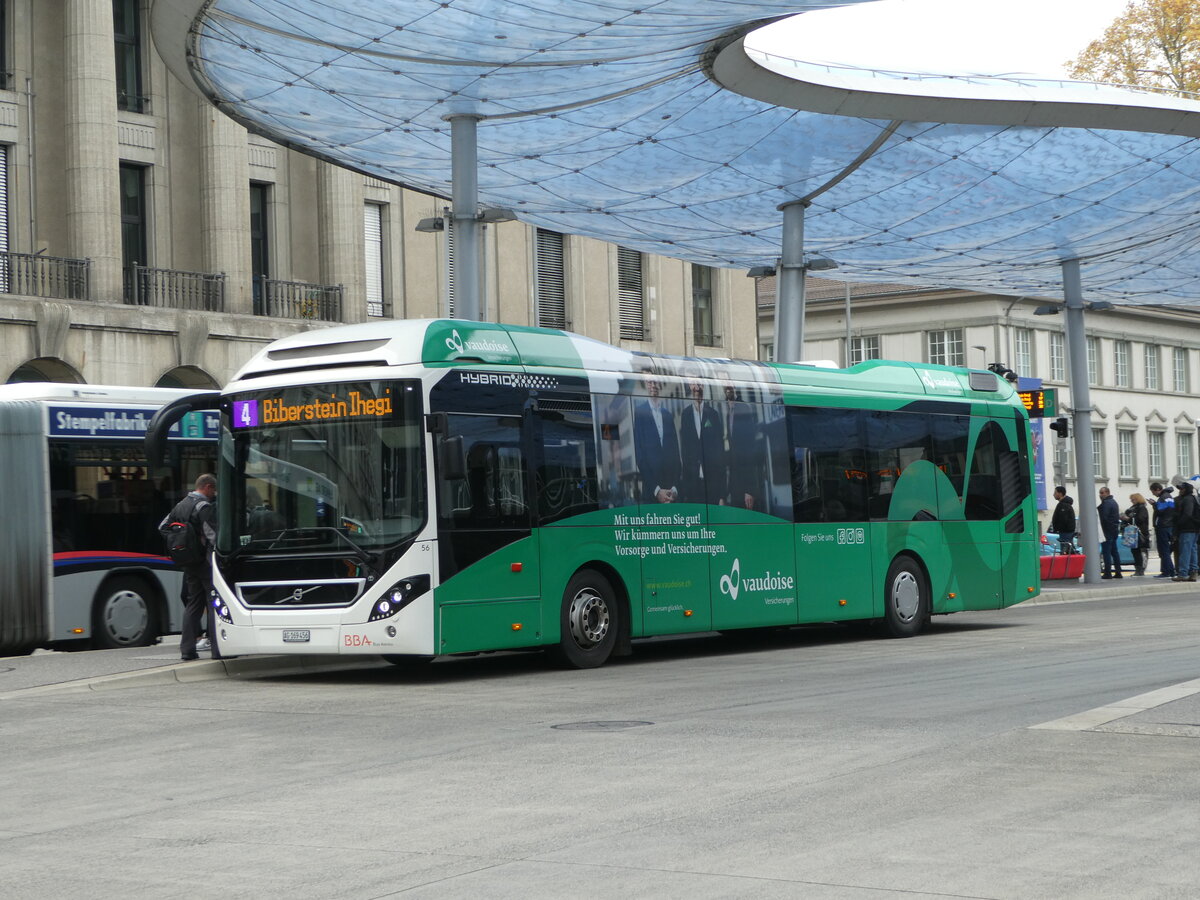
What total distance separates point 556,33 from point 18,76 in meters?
16.3

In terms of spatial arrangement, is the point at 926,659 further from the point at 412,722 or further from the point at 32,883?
the point at 32,883

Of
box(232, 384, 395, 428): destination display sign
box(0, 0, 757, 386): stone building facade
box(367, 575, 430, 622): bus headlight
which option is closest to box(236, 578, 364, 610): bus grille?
box(367, 575, 430, 622): bus headlight

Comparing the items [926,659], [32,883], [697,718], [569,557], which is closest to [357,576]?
[569,557]

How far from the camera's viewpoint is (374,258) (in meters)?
39.8

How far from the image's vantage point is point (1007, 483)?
894 inches

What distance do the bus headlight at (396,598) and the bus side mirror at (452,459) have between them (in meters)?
0.92

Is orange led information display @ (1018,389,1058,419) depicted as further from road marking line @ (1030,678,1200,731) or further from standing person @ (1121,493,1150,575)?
road marking line @ (1030,678,1200,731)

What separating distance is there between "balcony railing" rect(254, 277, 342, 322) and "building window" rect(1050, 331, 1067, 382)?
43.7 meters

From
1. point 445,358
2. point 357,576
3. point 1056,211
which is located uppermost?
point 1056,211

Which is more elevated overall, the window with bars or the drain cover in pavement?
the window with bars

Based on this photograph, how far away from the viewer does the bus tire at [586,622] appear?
53.4 ft

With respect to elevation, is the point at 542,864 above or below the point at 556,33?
below

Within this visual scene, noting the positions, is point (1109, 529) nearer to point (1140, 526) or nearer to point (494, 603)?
point (1140, 526)

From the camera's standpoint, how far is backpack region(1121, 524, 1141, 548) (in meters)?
39.4
